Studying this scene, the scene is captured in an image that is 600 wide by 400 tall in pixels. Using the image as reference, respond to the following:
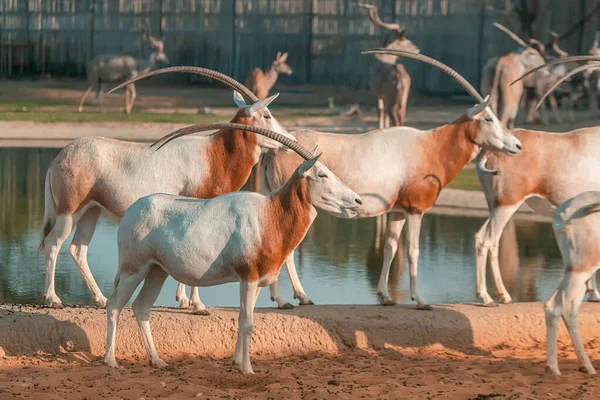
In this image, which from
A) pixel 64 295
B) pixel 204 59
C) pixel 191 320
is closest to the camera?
pixel 191 320

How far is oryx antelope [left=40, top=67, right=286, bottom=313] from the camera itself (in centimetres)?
855

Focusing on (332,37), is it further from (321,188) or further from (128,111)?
(321,188)

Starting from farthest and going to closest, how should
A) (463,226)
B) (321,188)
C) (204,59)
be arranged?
(204,59) < (463,226) < (321,188)

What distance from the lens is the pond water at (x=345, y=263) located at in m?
10.3

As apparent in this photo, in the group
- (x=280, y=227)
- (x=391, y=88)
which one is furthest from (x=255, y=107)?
(x=391, y=88)

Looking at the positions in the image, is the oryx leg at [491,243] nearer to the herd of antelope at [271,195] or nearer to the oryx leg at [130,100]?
the herd of antelope at [271,195]

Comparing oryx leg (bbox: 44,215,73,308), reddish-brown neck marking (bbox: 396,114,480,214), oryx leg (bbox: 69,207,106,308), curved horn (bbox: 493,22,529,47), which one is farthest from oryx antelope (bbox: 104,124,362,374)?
curved horn (bbox: 493,22,529,47)

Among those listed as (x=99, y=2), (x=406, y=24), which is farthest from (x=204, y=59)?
(x=406, y=24)

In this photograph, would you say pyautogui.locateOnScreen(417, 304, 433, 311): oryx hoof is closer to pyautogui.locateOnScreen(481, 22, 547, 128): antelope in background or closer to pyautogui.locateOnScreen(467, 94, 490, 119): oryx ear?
pyautogui.locateOnScreen(467, 94, 490, 119): oryx ear

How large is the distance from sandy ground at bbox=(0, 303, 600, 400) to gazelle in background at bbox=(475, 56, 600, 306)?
0.55 m

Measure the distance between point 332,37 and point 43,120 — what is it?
10622 millimetres

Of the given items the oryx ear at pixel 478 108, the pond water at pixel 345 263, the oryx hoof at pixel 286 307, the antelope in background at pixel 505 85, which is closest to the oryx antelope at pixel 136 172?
the oryx hoof at pixel 286 307

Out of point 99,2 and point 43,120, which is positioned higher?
point 99,2

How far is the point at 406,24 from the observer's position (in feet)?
102
